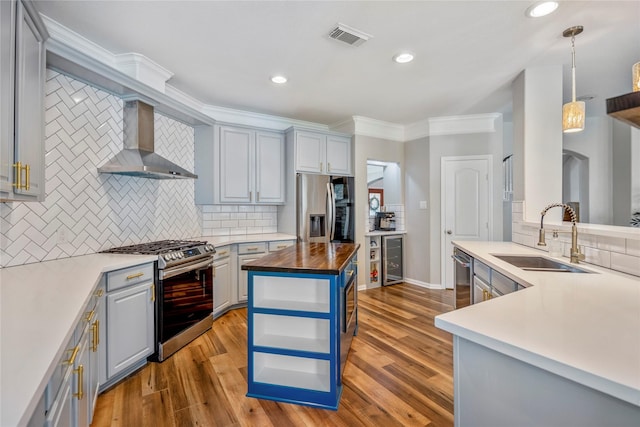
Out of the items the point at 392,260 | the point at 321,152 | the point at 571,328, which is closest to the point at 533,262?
the point at 571,328

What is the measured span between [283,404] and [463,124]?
4279mm

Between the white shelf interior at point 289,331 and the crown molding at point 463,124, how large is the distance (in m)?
3.63

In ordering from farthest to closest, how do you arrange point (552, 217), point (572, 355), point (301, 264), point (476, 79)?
point (476, 79) < point (552, 217) < point (301, 264) < point (572, 355)

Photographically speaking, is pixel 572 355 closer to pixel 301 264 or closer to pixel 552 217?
pixel 301 264

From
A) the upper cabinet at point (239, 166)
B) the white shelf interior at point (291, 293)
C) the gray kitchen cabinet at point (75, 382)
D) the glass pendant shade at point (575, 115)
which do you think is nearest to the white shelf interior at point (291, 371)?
the white shelf interior at point (291, 293)

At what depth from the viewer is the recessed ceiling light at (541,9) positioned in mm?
1988

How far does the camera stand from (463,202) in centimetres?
446

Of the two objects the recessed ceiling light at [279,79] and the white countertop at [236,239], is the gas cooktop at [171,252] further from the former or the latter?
the recessed ceiling light at [279,79]

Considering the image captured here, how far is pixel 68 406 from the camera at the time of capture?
1136 mm

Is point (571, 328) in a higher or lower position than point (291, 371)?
higher

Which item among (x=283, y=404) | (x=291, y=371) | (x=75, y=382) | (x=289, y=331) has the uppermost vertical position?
(x=75, y=382)

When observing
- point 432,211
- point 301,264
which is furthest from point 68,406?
point 432,211

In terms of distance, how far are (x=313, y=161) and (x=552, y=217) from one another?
281 centimetres

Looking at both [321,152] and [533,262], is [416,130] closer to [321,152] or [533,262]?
[321,152]
